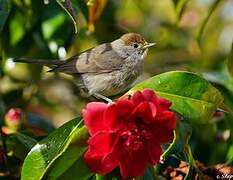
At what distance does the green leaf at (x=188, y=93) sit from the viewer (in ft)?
7.89

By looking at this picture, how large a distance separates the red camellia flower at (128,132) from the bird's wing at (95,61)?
1824 millimetres

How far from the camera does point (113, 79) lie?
13.6ft

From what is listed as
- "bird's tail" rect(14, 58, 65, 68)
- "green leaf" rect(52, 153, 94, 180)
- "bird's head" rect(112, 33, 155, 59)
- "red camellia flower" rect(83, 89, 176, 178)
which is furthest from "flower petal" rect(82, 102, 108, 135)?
"bird's head" rect(112, 33, 155, 59)

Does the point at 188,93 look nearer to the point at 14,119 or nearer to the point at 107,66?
the point at 14,119

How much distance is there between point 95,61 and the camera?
4316 millimetres

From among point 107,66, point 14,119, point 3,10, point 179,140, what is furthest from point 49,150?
point 107,66

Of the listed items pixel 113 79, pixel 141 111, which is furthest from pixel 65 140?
pixel 113 79

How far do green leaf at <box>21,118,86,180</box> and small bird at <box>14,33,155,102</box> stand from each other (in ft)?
4.97

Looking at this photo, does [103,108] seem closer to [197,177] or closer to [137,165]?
[137,165]

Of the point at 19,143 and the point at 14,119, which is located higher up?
the point at 19,143

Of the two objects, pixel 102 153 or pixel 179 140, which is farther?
pixel 179 140

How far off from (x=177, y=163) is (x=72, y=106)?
193 cm

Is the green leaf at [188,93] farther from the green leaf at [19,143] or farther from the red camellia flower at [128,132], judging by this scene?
the green leaf at [19,143]

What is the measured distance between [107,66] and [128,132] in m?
2.09
